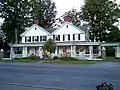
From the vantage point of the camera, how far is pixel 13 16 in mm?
64750

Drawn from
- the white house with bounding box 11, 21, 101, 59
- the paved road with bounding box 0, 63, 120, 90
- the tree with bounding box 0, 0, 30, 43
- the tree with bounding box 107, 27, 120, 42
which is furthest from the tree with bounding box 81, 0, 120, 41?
the paved road with bounding box 0, 63, 120, 90

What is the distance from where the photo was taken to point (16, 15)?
213 ft

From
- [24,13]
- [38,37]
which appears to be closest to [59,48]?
[38,37]

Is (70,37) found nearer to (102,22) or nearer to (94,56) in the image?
(94,56)

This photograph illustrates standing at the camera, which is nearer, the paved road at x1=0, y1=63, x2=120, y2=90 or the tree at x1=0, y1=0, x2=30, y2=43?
the paved road at x1=0, y1=63, x2=120, y2=90

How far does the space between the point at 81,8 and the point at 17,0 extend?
18.8 m

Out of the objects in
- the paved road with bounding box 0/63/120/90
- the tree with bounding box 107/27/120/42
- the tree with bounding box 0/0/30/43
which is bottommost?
the paved road with bounding box 0/63/120/90

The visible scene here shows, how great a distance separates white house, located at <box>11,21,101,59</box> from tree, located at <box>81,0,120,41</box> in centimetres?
1515

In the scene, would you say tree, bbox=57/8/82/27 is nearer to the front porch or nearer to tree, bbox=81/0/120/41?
tree, bbox=81/0/120/41

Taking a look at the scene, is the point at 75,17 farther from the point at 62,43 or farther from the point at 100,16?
the point at 62,43

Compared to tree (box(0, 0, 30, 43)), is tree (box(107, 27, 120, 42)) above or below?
below

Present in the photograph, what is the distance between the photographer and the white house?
161 ft

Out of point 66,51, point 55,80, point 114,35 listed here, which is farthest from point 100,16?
point 55,80

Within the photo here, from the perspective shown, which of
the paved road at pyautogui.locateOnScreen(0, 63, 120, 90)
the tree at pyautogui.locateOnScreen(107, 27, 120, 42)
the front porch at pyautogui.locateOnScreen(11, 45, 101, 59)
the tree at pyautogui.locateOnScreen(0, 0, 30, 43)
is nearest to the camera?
the paved road at pyautogui.locateOnScreen(0, 63, 120, 90)
